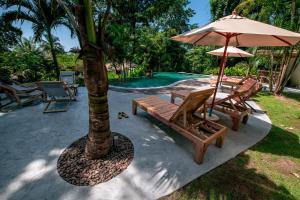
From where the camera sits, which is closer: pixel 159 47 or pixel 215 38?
pixel 215 38

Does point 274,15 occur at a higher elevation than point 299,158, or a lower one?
higher

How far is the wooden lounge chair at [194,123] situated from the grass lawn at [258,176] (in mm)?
523

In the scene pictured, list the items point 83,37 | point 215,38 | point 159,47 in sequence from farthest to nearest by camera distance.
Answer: point 159,47 → point 215,38 → point 83,37

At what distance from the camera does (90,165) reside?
304 centimetres

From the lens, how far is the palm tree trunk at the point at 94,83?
2387 mm

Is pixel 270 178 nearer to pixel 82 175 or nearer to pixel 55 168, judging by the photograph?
pixel 82 175

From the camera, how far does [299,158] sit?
3.64 m

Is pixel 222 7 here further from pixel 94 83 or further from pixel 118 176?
pixel 118 176

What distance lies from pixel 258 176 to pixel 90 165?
3167mm

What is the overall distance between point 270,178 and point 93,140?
133 inches

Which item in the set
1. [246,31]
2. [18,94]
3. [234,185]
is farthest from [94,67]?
[18,94]

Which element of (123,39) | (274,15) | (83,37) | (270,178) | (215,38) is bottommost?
(270,178)

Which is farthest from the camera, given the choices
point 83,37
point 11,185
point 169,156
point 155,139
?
point 155,139

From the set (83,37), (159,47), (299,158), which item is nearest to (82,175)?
(83,37)
